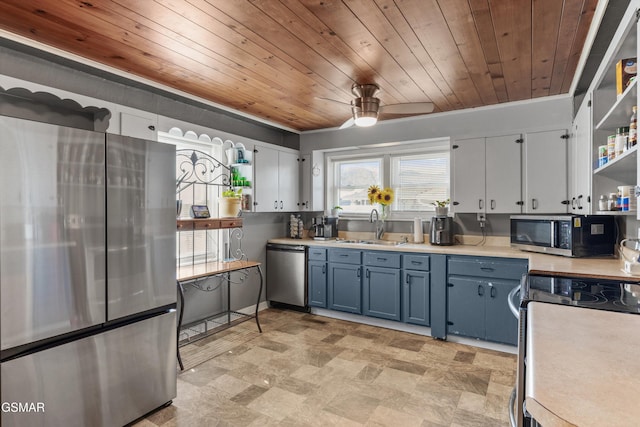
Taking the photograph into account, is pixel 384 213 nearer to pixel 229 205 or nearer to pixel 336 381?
pixel 229 205

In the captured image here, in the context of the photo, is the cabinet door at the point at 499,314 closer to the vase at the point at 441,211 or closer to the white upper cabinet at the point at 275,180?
the vase at the point at 441,211

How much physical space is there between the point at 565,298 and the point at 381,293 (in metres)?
2.38

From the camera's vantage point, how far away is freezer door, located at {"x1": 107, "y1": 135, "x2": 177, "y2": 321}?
2.04m

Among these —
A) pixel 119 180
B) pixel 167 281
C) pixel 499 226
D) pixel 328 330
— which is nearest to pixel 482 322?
pixel 499 226

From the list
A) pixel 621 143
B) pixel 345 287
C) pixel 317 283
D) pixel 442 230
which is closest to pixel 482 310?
pixel 442 230

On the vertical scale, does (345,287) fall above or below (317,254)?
below

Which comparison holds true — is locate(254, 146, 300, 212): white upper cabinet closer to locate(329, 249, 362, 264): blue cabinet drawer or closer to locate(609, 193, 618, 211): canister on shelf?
locate(329, 249, 362, 264): blue cabinet drawer

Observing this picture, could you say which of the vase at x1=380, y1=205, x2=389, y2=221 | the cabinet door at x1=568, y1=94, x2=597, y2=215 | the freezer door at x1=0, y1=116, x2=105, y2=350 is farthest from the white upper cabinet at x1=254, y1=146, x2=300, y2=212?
the cabinet door at x1=568, y1=94, x2=597, y2=215

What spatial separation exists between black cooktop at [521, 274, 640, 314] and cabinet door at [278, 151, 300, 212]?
308 cm

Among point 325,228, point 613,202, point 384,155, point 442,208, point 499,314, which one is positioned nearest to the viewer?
point 613,202

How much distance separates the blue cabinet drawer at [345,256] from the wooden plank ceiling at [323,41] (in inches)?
68.5

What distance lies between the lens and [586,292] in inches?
68.1

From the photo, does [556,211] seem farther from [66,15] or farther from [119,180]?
[66,15]

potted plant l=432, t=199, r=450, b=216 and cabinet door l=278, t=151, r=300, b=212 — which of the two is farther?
cabinet door l=278, t=151, r=300, b=212
